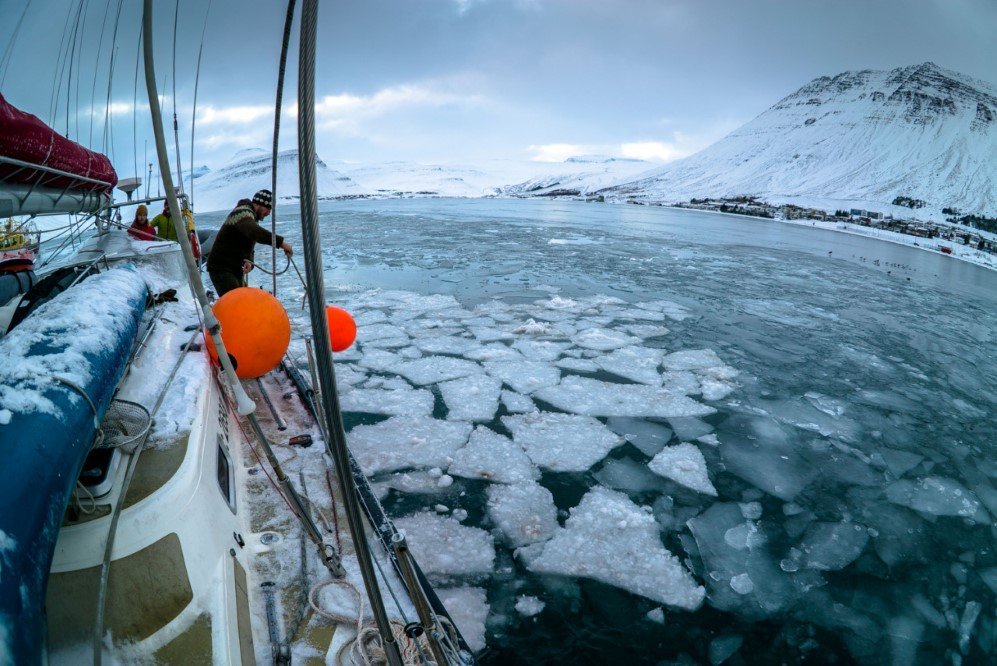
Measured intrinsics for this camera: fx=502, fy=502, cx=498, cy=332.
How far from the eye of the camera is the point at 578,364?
211 inches

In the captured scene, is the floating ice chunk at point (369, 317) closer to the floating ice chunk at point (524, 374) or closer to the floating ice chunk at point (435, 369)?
the floating ice chunk at point (435, 369)

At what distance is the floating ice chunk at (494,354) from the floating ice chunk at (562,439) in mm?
1344

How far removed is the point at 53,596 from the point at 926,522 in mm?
4286

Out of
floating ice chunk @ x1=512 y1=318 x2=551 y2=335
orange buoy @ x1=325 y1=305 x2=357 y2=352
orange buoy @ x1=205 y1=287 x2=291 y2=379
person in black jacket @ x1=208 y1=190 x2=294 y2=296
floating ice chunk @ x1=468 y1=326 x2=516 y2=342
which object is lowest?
floating ice chunk @ x1=468 y1=326 x2=516 y2=342

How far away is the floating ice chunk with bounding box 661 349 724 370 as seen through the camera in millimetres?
5379

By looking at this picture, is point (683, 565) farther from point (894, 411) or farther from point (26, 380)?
point (894, 411)

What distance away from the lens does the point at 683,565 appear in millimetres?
2693

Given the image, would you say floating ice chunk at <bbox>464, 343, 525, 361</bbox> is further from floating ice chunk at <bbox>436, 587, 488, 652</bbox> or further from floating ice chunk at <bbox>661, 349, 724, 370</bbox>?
floating ice chunk at <bbox>436, 587, 488, 652</bbox>

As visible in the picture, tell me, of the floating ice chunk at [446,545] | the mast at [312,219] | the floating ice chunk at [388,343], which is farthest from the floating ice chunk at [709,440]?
the mast at [312,219]

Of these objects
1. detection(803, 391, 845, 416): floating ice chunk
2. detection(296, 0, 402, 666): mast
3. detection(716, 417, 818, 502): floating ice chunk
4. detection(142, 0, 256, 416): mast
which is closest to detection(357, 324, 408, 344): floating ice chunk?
detection(716, 417, 818, 502): floating ice chunk

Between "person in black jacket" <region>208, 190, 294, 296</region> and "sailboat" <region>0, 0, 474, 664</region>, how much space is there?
131cm

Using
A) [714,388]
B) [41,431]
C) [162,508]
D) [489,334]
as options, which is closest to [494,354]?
[489,334]

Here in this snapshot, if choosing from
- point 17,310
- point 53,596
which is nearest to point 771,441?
point 53,596

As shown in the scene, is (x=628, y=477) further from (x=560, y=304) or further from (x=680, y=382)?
(x=560, y=304)
